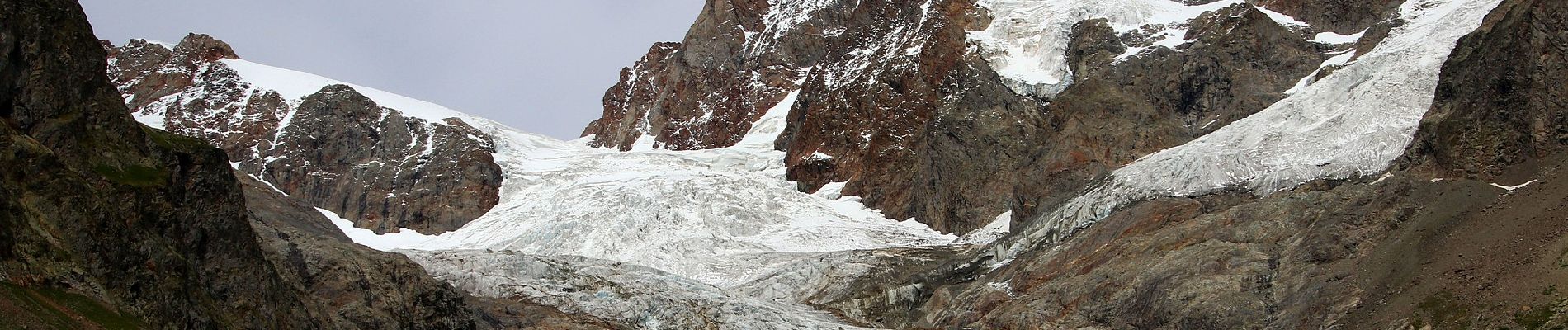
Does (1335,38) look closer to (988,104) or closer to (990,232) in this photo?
(988,104)

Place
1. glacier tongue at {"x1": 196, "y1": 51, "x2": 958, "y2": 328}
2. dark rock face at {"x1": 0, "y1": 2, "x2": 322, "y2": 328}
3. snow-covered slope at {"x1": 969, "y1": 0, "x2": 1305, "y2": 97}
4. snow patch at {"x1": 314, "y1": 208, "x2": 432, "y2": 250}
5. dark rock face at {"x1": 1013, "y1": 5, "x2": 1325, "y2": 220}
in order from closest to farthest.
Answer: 1. dark rock face at {"x1": 0, "y1": 2, "x2": 322, "y2": 328}
2. glacier tongue at {"x1": 196, "y1": 51, "x2": 958, "y2": 328}
3. dark rock face at {"x1": 1013, "y1": 5, "x2": 1325, "y2": 220}
4. snow-covered slope at {"x1": 969, "y1": 0, "x2": 1305, "y2": 97}
5. snow patch at {"x1": 314, "y1": 208, "x2": 432, "y2": 250}

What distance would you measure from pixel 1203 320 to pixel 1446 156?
15.2m

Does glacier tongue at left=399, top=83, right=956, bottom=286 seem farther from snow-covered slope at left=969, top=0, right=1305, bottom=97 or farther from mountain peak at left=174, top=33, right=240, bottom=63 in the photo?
mountain peak at left=174, top=33, right=240, bottom=63

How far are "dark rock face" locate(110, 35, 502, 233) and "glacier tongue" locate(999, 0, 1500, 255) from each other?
54.0 m

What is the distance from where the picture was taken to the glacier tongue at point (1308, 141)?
74.9 meters

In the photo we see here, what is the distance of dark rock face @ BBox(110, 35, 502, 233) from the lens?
119 m

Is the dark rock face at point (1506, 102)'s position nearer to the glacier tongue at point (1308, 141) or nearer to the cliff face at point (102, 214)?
the glacier tongue at point (1308, 141)

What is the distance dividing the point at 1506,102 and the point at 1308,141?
12.2m

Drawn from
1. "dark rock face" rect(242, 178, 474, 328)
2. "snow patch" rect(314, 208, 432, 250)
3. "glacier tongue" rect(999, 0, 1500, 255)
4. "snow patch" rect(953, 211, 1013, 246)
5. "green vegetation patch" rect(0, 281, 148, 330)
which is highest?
"green vegetation patch" rect(0, 281, 148, 330)

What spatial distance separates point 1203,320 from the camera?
61406 mm

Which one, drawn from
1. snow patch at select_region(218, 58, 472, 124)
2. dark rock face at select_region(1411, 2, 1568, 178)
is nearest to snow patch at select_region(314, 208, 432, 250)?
snow patch at select_region(218, 58, 472, 124)

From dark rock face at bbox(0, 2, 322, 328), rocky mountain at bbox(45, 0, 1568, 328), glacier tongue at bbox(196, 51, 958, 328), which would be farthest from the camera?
glacier tongue at bbox(196, 51, 958, 328)

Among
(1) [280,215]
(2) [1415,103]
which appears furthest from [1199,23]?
(1) [280,215]

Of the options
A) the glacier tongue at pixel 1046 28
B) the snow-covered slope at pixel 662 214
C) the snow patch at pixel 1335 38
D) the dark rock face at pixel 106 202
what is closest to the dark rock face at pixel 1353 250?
the snow-covered slope at pixel 662 214
